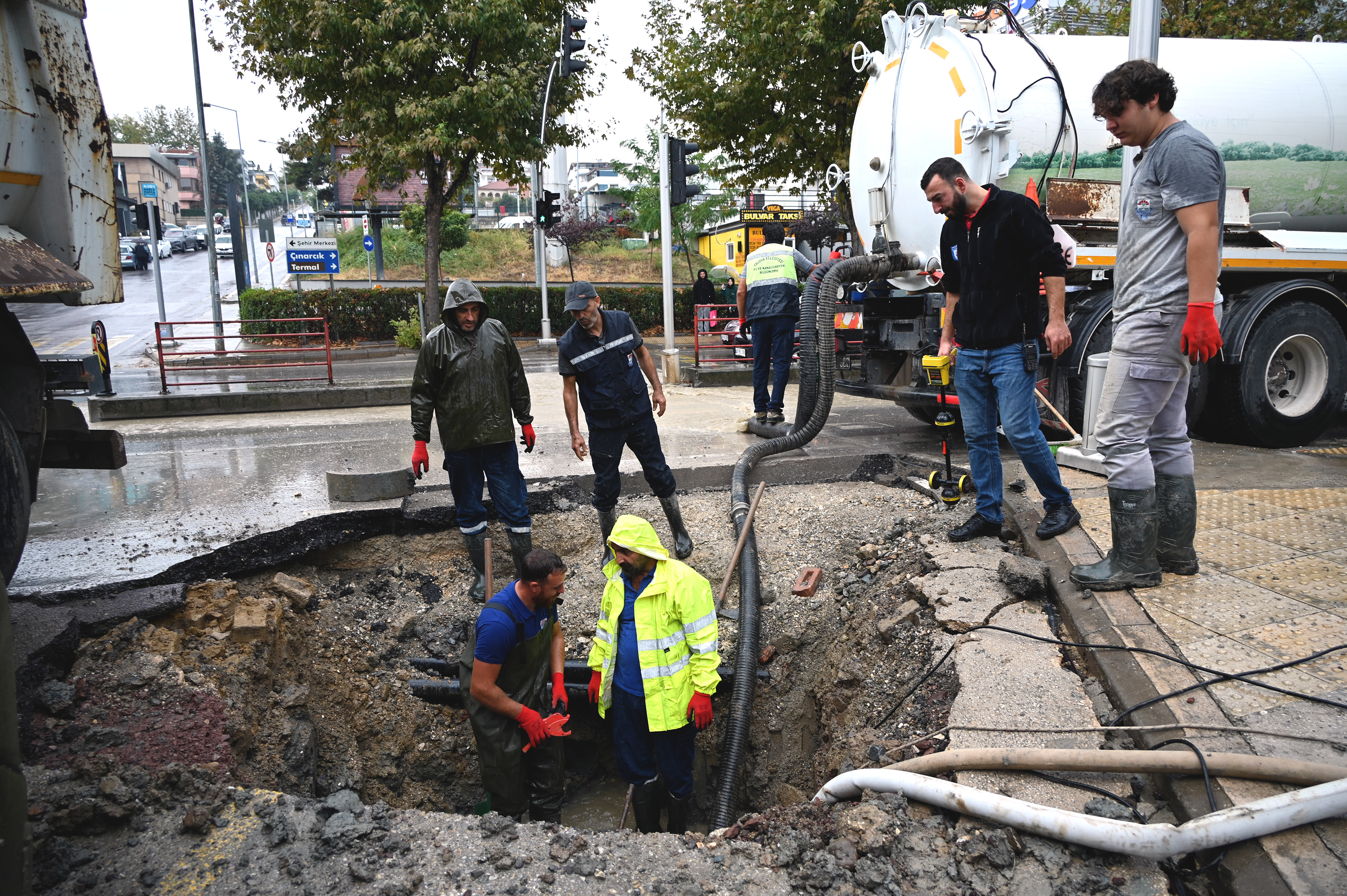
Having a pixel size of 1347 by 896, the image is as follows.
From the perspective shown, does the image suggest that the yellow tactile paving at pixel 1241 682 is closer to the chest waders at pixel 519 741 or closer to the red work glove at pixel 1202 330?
the red work glove at pixel 1202 330

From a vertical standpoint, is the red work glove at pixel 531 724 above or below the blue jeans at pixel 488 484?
below

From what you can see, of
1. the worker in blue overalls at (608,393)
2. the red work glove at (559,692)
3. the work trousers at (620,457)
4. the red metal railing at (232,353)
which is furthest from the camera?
the red metal railing at (232,353)

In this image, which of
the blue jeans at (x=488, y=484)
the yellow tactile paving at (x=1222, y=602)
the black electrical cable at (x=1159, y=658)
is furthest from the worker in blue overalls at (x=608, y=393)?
the yellow tactile paving at (x=1222, y=602)

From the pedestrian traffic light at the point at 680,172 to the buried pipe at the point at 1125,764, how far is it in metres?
9.51

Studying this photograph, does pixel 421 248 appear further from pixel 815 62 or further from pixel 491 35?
pixel 815 62

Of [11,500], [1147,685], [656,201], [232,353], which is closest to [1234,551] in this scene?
[1147,685]

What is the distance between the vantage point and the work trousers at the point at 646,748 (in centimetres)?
395

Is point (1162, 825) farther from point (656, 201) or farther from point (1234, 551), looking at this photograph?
point (656, 201)

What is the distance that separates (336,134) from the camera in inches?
617

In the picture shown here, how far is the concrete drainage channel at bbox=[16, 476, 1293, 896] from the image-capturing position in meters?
2.54

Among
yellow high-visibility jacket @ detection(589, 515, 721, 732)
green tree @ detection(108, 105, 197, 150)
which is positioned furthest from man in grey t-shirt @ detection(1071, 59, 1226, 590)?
green tree @ detection(108, 105, 197, 150)

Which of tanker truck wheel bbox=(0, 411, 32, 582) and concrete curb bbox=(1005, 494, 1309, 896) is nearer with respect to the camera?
concrete curb bbox=(1005, 494, 1309, 896)

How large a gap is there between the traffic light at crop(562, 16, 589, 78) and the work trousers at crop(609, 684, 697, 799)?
11.5 metres

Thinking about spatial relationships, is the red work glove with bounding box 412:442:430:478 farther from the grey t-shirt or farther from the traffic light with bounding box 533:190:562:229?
the traffic light with bounding box 533:190:562:229
